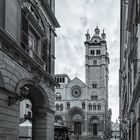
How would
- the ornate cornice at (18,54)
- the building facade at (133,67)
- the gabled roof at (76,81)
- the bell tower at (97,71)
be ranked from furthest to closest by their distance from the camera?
the gabled roof at (76,81)
the bell tower at (97,71)
the building facade at (133,67)
the ornate cornice at (18,54)

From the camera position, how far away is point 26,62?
58.5 ft

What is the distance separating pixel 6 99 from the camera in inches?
585

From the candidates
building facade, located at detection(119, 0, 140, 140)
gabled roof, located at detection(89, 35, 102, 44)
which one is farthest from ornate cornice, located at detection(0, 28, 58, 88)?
gabled roof, located at detection(89, 35, 102, 44)

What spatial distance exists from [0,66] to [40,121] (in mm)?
8636

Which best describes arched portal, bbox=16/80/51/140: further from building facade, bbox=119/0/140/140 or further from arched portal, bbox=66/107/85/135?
arched portal, bbox=66/107/85/135

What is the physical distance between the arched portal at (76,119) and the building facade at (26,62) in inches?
3117

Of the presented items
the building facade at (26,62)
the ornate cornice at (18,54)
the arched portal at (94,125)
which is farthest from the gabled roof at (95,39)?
the ornate cornice at (18,54)

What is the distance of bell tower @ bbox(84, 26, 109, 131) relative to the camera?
344ft

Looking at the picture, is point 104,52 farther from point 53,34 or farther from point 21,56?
point 21,56

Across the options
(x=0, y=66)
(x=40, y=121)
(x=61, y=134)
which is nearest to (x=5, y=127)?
(x=0, y=66)

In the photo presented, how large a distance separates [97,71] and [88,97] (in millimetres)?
7649

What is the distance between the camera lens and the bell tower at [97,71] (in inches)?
4131

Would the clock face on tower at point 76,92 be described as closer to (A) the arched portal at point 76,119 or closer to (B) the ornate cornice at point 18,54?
(A) the arched portal at point 76,119

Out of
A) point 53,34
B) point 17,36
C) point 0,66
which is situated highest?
point 53,34
